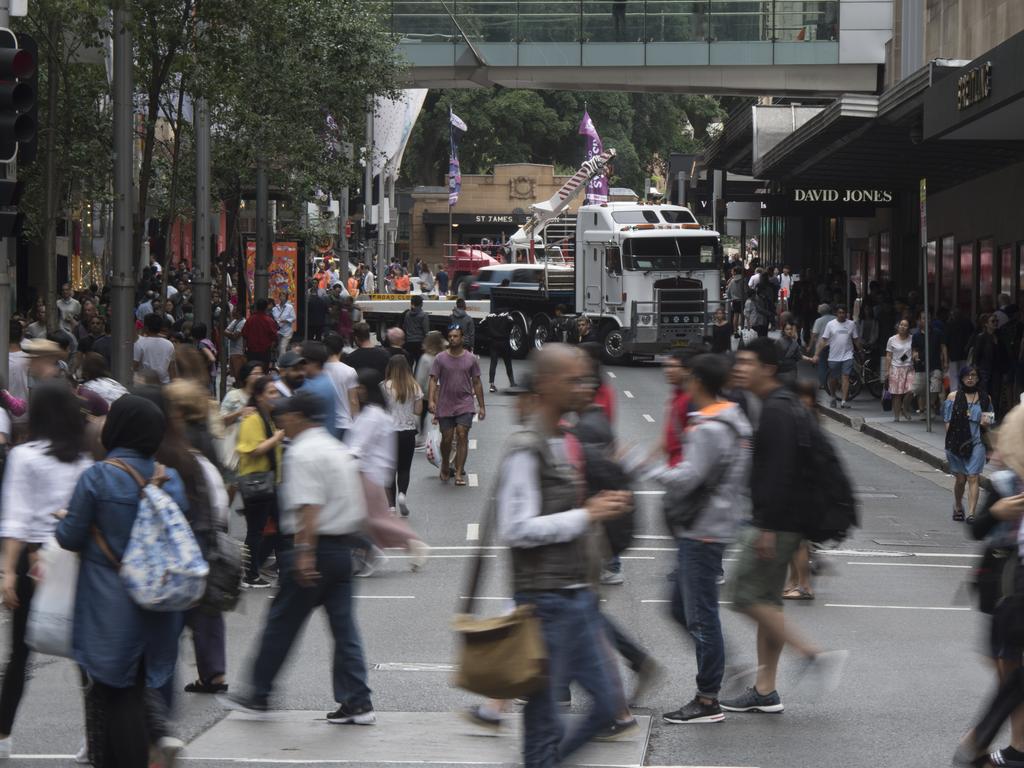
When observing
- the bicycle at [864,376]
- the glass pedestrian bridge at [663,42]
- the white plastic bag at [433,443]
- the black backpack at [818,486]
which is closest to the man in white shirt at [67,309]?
the white plastic bag at [433,443]

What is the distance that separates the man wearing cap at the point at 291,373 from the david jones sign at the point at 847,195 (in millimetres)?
26959

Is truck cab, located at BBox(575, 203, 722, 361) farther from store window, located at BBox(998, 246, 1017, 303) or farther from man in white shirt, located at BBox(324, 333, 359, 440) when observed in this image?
man in white shirt, located at BBox(324, 333, 359, 440)

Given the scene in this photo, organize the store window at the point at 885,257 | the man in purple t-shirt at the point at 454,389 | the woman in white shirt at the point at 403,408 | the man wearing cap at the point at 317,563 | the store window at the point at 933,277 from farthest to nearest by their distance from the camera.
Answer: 1. the store window at the point at 885,257
2. the store window at the point at 933,277
3. the man in purple t-shirt at the point at 454,389
4. the woman in white shirt at the point at 403,408
5. the man wearing cap at the point at 317,563

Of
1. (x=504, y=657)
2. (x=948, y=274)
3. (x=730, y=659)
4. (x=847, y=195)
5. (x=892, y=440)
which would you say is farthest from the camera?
(x=847, y=195)

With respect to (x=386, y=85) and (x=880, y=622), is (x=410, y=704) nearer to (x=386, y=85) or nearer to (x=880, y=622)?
(x=880, y=622)

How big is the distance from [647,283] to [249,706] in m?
30.0

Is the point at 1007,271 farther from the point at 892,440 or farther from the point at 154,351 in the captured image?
the point at 154,351

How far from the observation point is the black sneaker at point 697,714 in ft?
27.9

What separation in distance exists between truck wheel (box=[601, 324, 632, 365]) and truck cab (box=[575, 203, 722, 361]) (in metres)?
0.02

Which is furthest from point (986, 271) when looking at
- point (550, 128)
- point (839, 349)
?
point (550, 128)

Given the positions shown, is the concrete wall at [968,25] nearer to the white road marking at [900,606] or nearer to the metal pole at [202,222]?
the metal pole at [202,222]

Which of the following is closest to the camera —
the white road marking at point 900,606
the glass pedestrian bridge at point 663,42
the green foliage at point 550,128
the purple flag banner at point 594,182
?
the white road marking at point 900,606

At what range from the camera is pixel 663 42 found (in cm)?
4375

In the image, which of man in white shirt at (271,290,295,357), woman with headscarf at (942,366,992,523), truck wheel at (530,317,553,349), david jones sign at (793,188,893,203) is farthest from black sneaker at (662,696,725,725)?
david jones sign at (793,188,893,203)
